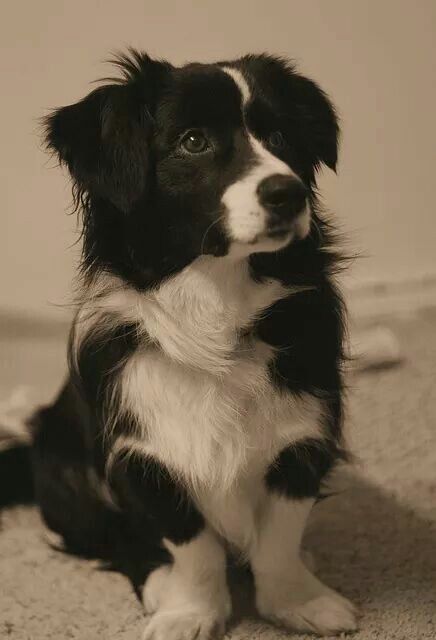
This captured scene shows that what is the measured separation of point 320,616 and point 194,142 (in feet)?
2.53

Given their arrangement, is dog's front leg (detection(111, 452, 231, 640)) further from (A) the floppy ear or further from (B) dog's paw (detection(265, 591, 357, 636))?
(A) the floppy ear

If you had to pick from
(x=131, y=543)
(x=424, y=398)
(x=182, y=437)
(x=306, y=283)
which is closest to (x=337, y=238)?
(x=306, y=283)

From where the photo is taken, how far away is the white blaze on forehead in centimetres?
116

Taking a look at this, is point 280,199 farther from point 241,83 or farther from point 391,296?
point 391,296

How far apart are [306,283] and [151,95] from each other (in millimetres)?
369

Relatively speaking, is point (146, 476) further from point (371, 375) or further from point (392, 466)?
point (371, 375)

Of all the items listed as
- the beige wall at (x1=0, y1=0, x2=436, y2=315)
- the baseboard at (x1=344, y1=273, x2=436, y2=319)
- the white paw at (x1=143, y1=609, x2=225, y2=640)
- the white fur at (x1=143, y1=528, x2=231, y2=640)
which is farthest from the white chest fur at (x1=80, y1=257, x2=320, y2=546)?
the baseboard at (x1=344, y1=273, x2=436, y2=319)

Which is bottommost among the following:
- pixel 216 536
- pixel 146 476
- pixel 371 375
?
pixel 371 375

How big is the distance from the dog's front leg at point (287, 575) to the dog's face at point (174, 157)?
1.28 feet

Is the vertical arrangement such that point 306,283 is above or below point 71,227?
above

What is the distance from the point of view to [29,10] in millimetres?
2186

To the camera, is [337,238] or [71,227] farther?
[71,227]

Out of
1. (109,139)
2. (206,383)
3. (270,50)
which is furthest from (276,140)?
(270,50)

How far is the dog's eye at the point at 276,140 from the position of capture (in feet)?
3.89
